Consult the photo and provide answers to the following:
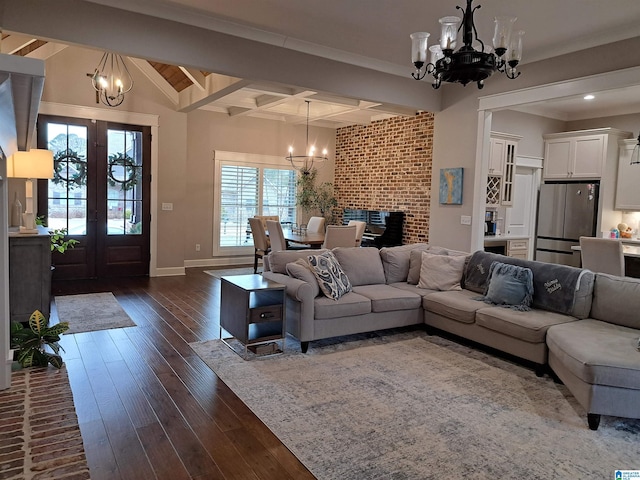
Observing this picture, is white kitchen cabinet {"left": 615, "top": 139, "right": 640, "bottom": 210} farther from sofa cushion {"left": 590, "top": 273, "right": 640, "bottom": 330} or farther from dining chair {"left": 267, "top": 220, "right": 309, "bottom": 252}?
dining chair {"left": 267, "top": 220, "right": 309, "bottom": 252}

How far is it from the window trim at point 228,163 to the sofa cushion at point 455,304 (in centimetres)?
523

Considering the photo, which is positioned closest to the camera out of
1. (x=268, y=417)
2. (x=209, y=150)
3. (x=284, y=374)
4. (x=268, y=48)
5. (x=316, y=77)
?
(x=268, y=417)

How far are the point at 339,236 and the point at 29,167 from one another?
3.89 meters

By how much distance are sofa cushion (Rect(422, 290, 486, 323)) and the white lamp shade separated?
4.14 m

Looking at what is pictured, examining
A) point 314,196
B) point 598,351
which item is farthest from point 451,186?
point 314,196

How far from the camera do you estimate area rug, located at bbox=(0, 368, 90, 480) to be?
218 cm

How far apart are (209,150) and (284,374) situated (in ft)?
19.8

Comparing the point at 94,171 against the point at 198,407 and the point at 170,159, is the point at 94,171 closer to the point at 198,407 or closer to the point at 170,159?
the point at 170,159

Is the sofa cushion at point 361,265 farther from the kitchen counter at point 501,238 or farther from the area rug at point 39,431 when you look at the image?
the area rug at point 39,431

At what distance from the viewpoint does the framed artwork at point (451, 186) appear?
20.0 feet

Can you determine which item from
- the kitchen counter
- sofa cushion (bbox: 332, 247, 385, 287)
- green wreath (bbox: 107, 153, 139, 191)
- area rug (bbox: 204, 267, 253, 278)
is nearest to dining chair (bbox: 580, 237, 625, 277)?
the kitchen counter

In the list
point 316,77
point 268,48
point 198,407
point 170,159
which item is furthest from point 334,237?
point 198,407

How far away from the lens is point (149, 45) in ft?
13.8

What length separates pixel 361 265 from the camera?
15.9 feet
